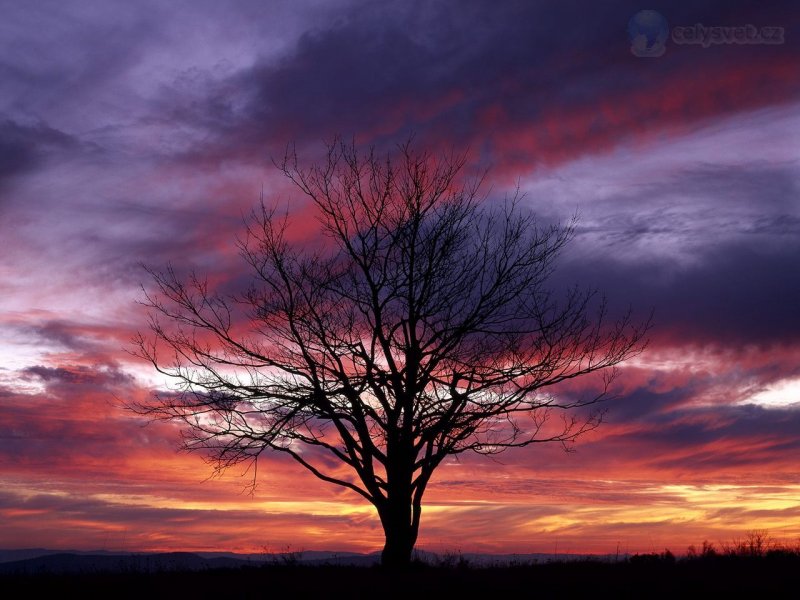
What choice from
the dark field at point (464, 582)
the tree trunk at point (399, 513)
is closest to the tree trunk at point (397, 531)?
the tree trunk at point (399, 513)

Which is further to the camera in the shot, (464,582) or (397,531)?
(397,531)

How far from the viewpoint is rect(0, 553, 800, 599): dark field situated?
13539 mm

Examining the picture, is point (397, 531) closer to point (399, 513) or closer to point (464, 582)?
point (399, 513)

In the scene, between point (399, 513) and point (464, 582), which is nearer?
point (464, 582)

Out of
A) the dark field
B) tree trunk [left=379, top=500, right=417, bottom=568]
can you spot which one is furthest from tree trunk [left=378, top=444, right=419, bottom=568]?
the dark field

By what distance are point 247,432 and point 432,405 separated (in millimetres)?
4742

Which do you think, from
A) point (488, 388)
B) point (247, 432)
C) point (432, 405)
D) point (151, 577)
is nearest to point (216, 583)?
point (151, 577)

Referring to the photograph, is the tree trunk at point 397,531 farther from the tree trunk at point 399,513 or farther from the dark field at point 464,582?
the dark field at point 464,582

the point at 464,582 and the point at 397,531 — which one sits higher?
the point at 397,531

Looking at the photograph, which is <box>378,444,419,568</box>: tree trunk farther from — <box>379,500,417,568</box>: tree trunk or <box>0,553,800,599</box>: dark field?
<box>0,553,800,599</box>: dark field

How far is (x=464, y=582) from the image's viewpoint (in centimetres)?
1441

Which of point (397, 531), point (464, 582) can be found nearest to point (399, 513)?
point (397, 531)

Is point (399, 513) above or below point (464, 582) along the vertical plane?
above

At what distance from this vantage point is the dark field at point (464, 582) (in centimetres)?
1354
